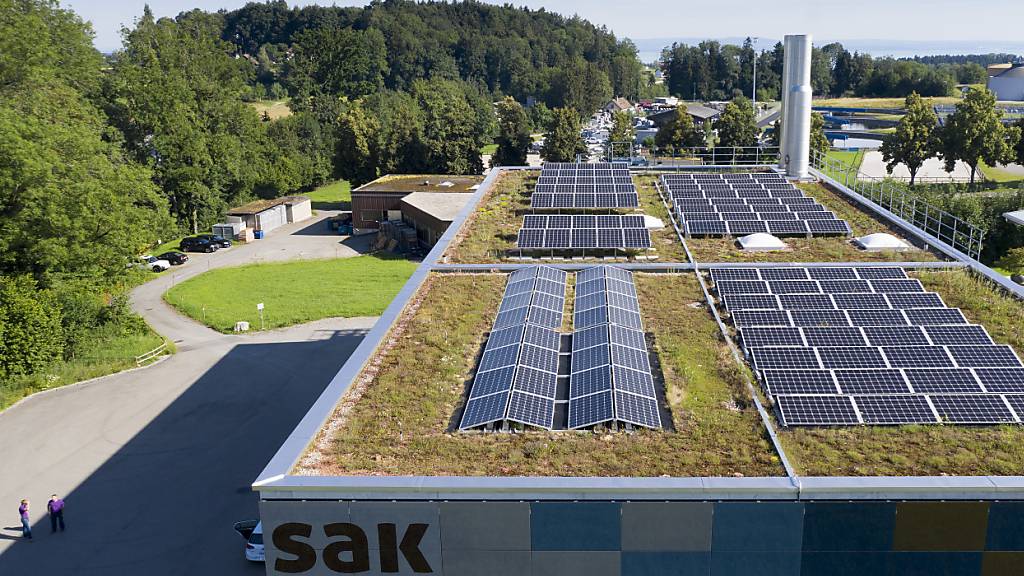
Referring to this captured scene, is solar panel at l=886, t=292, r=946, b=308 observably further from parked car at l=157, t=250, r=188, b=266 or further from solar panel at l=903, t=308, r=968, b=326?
parked car at l=157, t=250, r=188, b=266

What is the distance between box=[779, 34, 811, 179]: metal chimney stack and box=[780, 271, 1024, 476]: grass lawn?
29.8 metres

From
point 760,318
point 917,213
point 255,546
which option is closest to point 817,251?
point 760,318

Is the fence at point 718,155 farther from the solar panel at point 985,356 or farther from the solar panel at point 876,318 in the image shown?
the solar panel at point 985,356

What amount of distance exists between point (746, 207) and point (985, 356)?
59.3 ft

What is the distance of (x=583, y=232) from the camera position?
30344mm

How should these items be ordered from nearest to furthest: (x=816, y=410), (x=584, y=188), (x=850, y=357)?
(x=816, y=410) → (x=850, y=357) → (x=584, y=188)

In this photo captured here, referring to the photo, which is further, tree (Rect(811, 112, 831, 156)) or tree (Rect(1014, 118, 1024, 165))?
tree (Rect(1014, 118, 1024, 165))

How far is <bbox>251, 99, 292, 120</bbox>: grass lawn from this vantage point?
472ft

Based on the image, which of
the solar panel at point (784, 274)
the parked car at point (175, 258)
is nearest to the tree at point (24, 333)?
the parked car at point (175, 258)

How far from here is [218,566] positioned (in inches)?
859

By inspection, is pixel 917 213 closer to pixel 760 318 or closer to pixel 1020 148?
pixel 760 318

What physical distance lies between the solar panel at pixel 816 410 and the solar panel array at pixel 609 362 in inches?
104

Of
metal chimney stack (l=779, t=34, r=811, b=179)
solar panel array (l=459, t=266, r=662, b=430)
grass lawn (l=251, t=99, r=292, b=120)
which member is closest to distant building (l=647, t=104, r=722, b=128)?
grass lawn (l=251, t=99, r=292, b=120)

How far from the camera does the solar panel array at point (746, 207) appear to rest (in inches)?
1252
